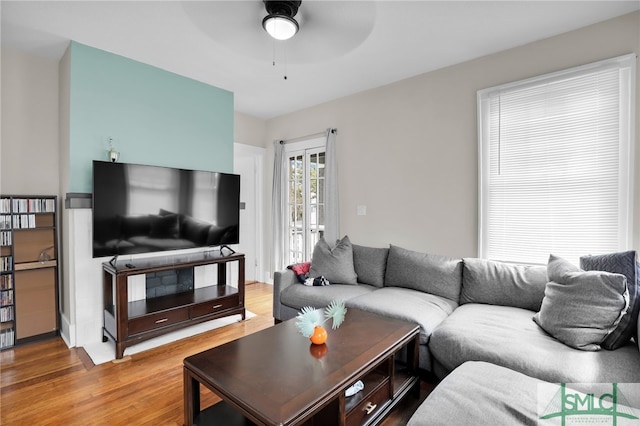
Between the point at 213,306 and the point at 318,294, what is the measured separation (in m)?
1.13

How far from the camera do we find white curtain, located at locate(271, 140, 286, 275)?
15.8 ft

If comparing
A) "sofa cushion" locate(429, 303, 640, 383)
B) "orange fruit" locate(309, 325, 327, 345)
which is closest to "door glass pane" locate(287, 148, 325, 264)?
"sofa cushion" locate(429, 303, 640, 383)

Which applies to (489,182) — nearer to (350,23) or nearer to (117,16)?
(350,23)

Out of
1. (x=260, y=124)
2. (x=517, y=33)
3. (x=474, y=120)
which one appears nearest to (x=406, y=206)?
(x=474, y=120)

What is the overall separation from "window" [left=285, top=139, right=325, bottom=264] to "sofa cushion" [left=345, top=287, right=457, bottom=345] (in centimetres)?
184

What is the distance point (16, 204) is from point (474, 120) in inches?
167

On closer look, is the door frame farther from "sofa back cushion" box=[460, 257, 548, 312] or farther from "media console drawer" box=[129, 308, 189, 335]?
"sofa back cushion" box=[460, 257, 548, 312]

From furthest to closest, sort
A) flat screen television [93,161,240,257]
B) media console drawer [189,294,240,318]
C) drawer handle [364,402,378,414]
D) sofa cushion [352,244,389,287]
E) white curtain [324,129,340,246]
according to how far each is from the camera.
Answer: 1. white curtain [324,129,340,246]
2. sofa cushion [352,244,389,287]
3. media console drawer [189,294,240,318]
4. flat screen television [93,161,240,257]
5. drawer handle [364,402,378,414]

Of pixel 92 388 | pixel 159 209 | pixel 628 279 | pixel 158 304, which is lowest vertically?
pixel 92 388

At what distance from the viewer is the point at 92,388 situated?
2.17 m

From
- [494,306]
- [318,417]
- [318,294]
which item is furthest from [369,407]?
[494,306]

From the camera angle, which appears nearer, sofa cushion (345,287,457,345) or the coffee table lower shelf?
the coffee table lower shelf

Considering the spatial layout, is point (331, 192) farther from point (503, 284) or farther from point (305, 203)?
point (503, 284)

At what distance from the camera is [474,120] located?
3.08 meters
